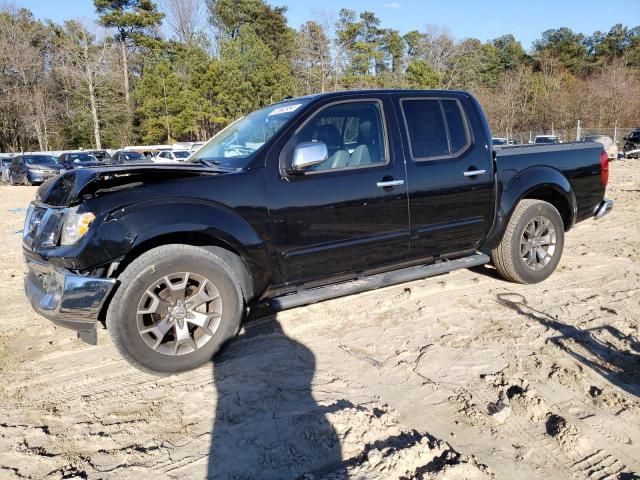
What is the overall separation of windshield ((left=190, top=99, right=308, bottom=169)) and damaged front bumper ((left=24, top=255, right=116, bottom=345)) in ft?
4.22

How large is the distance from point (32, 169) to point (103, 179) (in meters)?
24.1

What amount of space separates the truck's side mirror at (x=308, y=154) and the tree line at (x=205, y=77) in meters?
37.9

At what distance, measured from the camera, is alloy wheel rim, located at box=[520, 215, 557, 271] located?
16.7 ft

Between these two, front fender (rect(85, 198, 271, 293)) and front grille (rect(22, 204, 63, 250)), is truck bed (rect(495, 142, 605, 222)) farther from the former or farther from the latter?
front grille (rect(22, 204, 63, 250))

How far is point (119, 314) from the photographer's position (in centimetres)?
315

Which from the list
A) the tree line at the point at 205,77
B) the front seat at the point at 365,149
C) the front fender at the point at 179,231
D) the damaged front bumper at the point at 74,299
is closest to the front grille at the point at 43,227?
the damaged front bumper at the point at 74,299

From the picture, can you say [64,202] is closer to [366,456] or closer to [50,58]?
[366,456]

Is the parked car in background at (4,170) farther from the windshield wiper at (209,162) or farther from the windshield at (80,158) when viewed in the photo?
the windshield wiper at (209,162)

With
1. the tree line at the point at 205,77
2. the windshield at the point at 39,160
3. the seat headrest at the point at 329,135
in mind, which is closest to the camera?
the seat headrest at the point at 329,135

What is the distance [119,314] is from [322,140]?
6.49ft

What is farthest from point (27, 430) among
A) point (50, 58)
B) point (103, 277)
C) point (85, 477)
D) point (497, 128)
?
point (50, 58)

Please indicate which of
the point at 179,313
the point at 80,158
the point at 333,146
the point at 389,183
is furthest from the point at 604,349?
the point at 80,158

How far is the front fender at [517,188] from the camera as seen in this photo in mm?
4785

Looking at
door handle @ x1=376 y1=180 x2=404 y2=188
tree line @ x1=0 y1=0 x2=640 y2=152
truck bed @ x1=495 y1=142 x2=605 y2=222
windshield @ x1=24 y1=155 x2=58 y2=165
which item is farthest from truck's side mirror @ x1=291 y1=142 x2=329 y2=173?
tree line @ x1=0 y1=0 x2=640 y2=152
